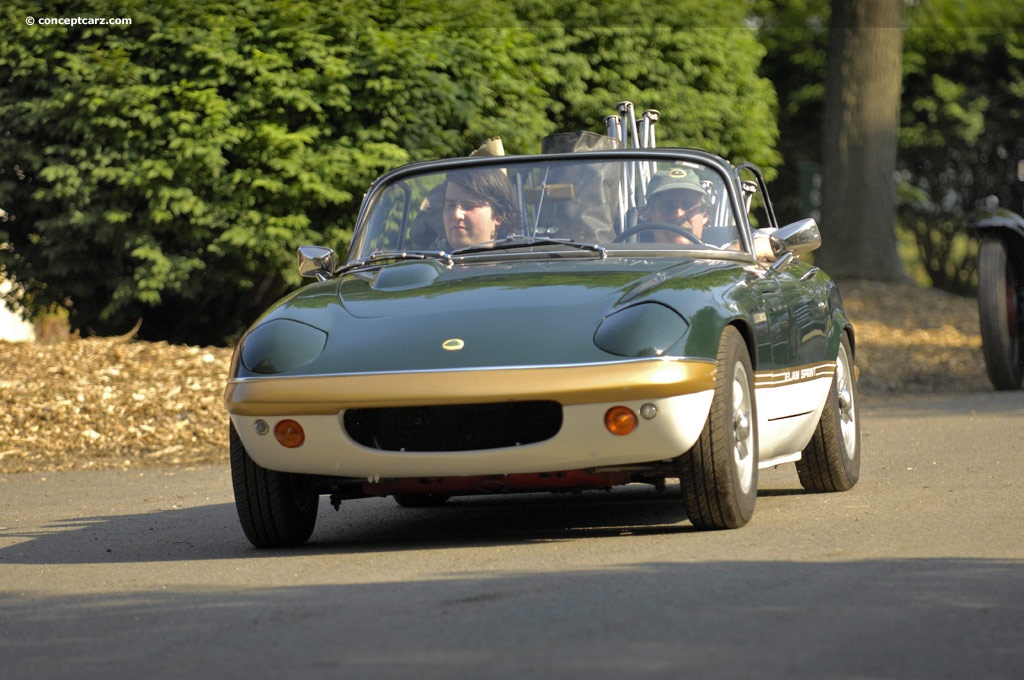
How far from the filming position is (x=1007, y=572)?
210 inches

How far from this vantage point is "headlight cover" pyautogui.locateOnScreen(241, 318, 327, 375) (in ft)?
20.6

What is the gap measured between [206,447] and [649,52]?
6.75 metres

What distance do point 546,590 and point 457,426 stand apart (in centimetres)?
109

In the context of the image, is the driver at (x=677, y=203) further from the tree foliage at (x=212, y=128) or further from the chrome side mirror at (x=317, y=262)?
the tree foliage at (x=212, y=128)

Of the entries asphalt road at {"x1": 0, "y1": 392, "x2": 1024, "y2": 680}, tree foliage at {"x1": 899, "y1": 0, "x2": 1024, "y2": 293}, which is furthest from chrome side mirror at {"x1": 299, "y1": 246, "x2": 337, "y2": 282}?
tree foliage at {"x1": 899, "y1": 0, "x2": 1024, "y2": 293}

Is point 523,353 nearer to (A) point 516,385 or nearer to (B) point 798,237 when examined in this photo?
(A) point 516,385

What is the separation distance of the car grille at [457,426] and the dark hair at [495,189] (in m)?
1.50

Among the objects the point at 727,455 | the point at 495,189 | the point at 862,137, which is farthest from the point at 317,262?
the point at 862,137

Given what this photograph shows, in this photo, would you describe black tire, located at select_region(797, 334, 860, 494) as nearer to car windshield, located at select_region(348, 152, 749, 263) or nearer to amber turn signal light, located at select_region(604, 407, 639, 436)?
car windshield, located at select_region(348, 152, 749, 263)

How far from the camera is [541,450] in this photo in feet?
19.7

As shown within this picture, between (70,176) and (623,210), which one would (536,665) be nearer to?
(623,210)

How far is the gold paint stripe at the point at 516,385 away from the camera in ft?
19.4

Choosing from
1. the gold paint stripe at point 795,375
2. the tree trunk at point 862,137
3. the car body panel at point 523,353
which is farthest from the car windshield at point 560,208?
the tree trunk at point 862,137

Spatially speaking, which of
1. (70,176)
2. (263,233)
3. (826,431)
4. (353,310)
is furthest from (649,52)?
(353,310)
